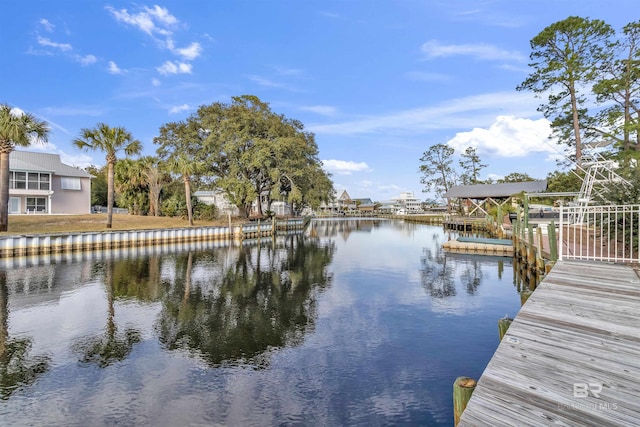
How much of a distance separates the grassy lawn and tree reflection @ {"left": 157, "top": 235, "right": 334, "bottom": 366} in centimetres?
1458

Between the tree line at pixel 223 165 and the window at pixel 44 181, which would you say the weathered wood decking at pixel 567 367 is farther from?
the window at pixel 44 181

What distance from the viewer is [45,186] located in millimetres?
40156

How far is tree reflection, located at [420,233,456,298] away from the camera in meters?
15.2

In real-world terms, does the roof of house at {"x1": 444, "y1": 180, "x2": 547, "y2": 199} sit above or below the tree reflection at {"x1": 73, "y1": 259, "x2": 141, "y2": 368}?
above

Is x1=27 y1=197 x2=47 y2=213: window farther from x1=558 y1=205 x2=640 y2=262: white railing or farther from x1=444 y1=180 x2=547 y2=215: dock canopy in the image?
x1=444 y1=180 x2=547 y2=215: dock canopy

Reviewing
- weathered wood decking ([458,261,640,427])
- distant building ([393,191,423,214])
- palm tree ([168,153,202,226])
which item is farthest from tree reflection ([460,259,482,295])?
distant building ([393,191,423,214])

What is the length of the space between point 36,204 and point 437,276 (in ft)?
145

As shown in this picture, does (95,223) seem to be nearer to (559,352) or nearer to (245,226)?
(245,226)

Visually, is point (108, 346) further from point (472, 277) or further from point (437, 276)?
point (472, 277)

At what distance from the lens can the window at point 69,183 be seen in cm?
4212

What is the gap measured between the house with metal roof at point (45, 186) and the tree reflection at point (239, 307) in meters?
28.1

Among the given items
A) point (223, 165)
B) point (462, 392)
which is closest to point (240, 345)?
point (462, 392)

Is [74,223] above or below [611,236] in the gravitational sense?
below

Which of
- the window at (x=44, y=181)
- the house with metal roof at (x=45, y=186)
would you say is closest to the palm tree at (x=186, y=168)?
the house with metal roof at (x=45, y=186)
